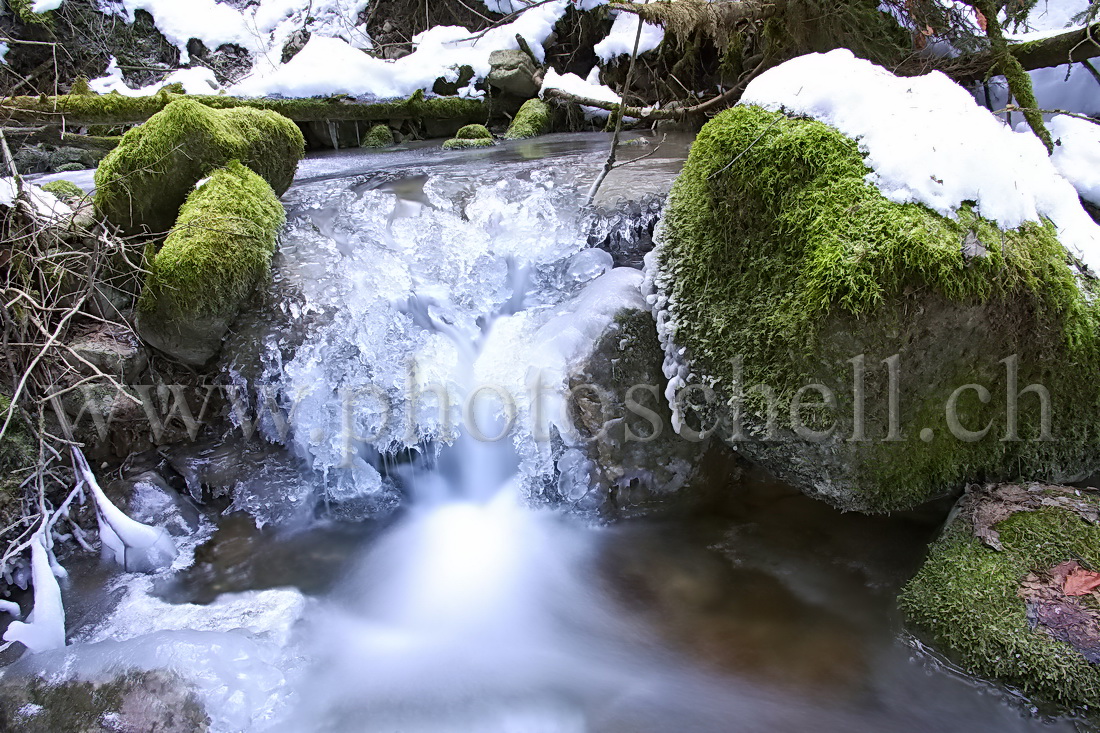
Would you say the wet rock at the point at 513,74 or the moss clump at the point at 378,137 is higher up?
the wet rock at the point at 513,74

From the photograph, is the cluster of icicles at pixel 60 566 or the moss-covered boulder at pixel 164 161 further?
the moss-covered boulder at pixel 164 161

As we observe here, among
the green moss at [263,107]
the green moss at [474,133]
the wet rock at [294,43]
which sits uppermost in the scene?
the wet rock at [294,43]

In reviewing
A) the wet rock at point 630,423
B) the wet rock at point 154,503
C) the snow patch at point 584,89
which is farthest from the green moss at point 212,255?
the snow patch at point 584,89

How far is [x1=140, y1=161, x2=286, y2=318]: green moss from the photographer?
3477 millimetres

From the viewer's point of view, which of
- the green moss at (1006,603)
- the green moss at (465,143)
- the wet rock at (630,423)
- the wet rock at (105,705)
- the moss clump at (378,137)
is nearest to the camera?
the green moss at (1006,603)

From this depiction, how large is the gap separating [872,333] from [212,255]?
11.1 feet

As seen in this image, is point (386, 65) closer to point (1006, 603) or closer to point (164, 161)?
point (164, 161)

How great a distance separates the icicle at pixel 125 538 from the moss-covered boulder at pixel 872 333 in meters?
2.72

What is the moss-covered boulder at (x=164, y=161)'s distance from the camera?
3.83 meters

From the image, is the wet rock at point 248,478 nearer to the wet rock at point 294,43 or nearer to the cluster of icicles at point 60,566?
the cluster of icicles at point 60,566

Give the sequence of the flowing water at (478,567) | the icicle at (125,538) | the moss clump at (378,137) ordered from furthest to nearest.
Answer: the moss clump at (378,137) < the icicle at (125,538) < the flowing water at (478,567)

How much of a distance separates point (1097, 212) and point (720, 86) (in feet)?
15.1

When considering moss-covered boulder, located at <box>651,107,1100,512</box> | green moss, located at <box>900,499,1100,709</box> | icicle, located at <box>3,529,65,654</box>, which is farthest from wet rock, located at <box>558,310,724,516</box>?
icicle, located at <box>3,529,65,654</box>

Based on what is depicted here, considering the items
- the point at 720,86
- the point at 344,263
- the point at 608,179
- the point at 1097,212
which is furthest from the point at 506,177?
the point at 1097,212
